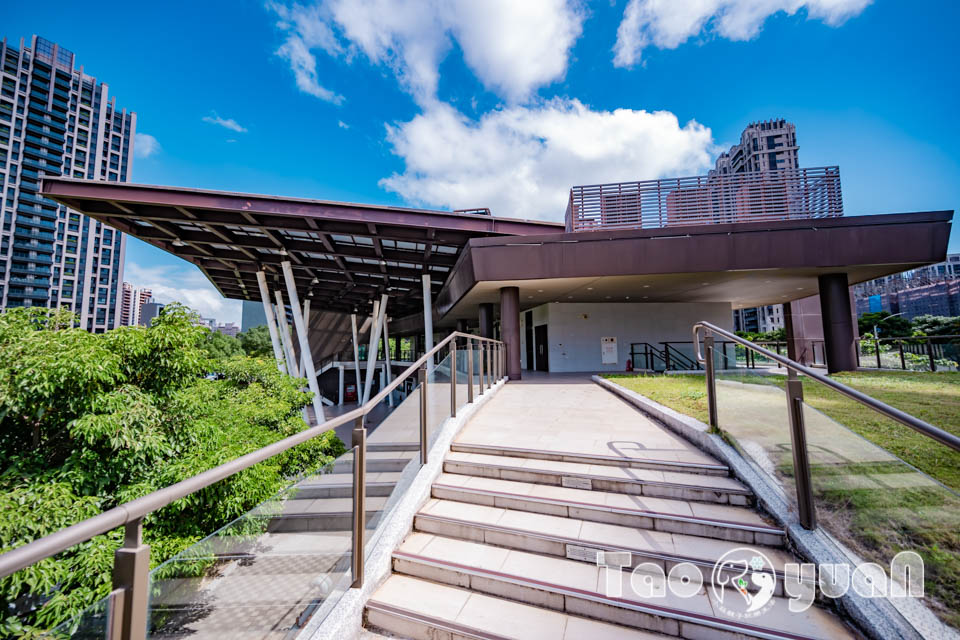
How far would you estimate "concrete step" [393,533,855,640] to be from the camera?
2238 millimetres

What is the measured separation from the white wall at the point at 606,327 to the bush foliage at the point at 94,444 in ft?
46.2

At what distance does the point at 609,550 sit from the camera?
2.83 metres

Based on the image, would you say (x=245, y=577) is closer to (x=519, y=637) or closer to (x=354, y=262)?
(x=519, y=637)

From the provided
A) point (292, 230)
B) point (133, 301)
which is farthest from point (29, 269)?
point (133, 301)

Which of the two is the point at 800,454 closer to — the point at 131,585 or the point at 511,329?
the point at 131,585

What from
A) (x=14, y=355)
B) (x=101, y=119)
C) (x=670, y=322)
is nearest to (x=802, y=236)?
(x=670, y=322)

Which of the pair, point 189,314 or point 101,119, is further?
point 101,119

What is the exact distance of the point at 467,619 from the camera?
246cm

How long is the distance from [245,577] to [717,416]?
4.32m

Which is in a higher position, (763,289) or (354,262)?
(354,262)

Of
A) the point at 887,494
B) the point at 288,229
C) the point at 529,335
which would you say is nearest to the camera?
the point at 887,494

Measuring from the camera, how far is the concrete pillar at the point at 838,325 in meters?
12.3

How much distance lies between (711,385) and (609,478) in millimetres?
1738

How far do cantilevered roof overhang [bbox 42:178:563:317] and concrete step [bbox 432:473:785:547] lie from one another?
1094cm
